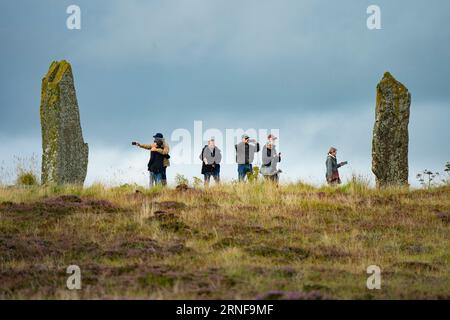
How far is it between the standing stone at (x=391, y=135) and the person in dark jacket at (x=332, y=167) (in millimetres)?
1340

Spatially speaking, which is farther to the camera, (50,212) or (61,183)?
(61,183)

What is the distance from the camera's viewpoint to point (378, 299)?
13453 mm

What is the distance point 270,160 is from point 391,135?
4796 millimetres

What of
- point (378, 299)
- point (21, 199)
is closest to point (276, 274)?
point (378, 299)

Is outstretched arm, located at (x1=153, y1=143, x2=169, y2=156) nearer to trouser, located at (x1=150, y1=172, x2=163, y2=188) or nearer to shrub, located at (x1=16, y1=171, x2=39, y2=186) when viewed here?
trouser, located at (x1=150, y1=172, x2=163, y2=188)

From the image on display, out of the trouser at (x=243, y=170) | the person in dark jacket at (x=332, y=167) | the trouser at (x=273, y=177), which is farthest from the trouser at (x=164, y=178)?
the person in dark jacket at (x=332, y=167)

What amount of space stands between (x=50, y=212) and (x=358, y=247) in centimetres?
873

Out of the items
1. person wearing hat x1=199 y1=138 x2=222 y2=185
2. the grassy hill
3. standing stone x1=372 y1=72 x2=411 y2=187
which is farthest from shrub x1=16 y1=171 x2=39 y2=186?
standing stone x1=372 y1=72 x2=411 y2=187

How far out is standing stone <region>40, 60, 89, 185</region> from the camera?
30.6 metres

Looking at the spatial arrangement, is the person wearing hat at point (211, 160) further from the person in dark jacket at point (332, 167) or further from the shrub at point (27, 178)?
the shrub at point (27, 178)

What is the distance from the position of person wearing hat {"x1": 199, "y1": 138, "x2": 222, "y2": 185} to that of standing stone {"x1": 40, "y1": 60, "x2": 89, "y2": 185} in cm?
472

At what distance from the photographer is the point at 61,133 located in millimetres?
30844

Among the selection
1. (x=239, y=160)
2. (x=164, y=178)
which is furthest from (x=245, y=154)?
(x=164, y=178)
